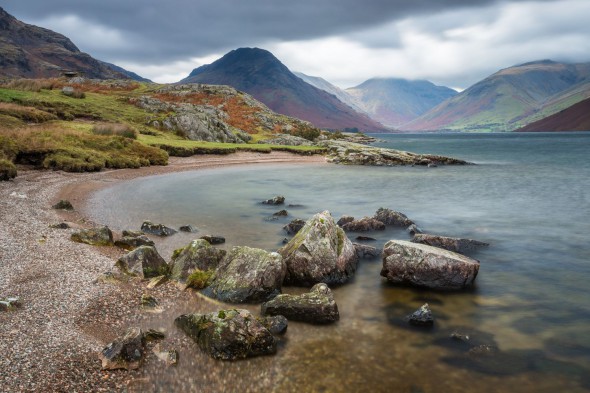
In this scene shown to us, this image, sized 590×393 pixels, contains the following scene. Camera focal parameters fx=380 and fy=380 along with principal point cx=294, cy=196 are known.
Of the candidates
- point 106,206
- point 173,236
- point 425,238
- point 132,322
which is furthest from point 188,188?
point 132,322

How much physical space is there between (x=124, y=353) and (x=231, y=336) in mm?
2316

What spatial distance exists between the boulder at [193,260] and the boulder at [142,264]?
0.47 meters

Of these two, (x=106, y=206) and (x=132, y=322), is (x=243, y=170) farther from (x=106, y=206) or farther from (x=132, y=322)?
(x=132, y=322)

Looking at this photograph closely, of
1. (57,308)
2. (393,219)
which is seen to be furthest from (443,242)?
(57,308)

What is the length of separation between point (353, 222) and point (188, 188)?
19625 mm

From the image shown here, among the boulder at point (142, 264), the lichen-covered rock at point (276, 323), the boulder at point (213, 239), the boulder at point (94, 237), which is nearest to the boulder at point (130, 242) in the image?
the boulder at point (94, 237)

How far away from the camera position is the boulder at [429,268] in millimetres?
13492

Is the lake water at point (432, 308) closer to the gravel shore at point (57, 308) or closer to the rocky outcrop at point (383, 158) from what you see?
the gravel shore at point (57, 308)

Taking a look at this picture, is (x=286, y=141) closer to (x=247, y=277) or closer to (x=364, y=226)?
(x=364, y=226)

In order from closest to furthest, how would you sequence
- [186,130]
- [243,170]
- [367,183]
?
[367,183], [243,170], [186,130]

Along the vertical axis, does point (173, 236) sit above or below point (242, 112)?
below

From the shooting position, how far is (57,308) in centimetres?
988

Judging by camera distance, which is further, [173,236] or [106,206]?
[106,206]

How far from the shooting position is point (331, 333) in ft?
34.2
